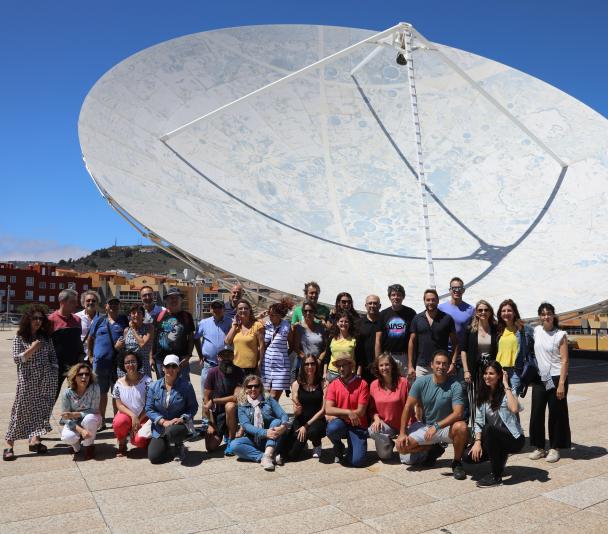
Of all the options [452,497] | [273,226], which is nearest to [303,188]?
[273,226]

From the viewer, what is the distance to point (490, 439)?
18.6 ft

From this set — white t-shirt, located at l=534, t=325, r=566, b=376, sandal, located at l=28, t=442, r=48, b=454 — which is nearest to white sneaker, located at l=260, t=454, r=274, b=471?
sandal, located at l=28, t=442, r=48, b=454

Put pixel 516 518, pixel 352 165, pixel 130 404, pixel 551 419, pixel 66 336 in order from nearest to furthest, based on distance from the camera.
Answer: pixel 516 518
pixel 551 419
pixel 130 404
pixel 66 336
pixel 352 165

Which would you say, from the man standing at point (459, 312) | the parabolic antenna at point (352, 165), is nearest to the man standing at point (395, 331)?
the man standing at point (459, 312)

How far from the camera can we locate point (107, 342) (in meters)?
7.73

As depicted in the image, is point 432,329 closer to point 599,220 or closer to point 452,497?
point 452,497

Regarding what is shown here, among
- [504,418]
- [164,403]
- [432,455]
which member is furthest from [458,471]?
[164,403]

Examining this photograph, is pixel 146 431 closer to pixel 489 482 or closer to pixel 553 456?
pixel 489 482

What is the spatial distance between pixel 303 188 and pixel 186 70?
183 inches

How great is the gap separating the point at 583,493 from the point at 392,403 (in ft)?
6.65

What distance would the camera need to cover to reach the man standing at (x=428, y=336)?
273 inches

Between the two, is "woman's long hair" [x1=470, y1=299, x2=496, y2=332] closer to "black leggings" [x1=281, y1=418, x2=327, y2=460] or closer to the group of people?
the group of people

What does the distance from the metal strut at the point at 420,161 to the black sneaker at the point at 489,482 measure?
5330 mm

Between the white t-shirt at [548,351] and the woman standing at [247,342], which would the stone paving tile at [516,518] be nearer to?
the white t-shirt at [548,351]
